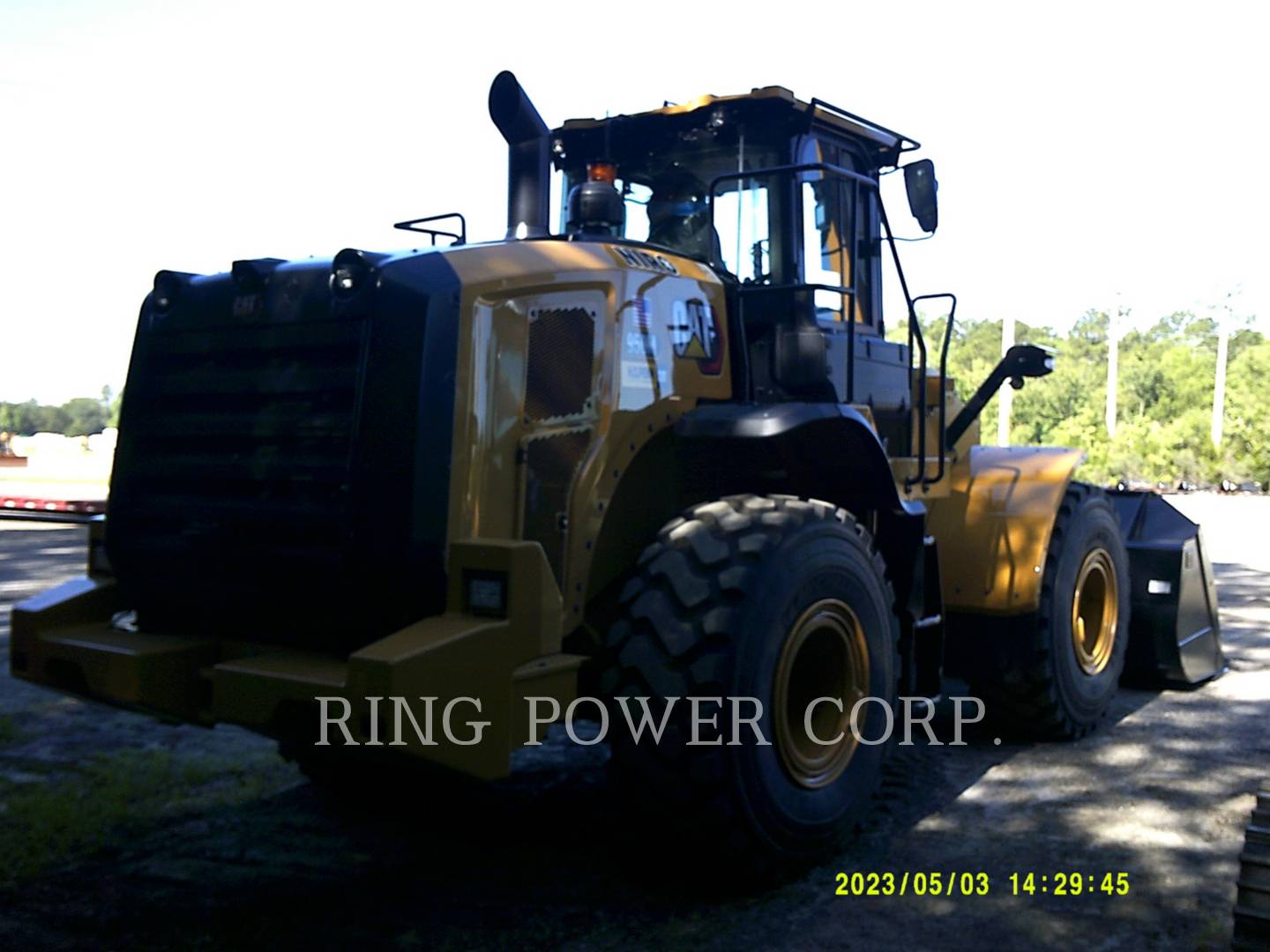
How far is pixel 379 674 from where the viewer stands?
353cm

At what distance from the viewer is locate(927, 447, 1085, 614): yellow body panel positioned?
6.24m

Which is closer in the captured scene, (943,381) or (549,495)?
(549,495)

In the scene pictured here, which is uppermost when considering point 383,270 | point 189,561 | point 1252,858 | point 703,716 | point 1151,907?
point 383,270

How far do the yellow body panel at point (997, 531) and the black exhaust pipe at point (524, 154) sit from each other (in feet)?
8.28

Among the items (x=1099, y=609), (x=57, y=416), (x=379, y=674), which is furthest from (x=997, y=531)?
(x=57, y=416)

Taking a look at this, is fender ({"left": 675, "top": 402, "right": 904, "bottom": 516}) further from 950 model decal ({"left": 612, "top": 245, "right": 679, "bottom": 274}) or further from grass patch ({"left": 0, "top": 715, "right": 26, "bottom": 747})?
Result: grass patch ({"left": 0, "top": 715, "right": 26, "bottom": 747})

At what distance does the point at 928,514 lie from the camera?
6496mm

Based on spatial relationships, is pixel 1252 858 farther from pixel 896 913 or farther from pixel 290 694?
pixel 290 694

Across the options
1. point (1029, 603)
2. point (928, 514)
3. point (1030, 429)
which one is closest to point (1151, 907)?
point (1029, 603)

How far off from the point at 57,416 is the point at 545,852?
122m

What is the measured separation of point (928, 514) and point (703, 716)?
282cm

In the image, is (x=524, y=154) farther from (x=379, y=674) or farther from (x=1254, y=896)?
(x=1254, y=896)

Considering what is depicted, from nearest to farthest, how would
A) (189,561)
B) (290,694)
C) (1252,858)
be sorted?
(1252,858), (290,694), (189,561)

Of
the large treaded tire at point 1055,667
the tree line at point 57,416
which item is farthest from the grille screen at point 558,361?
the tree line at point 57,416
